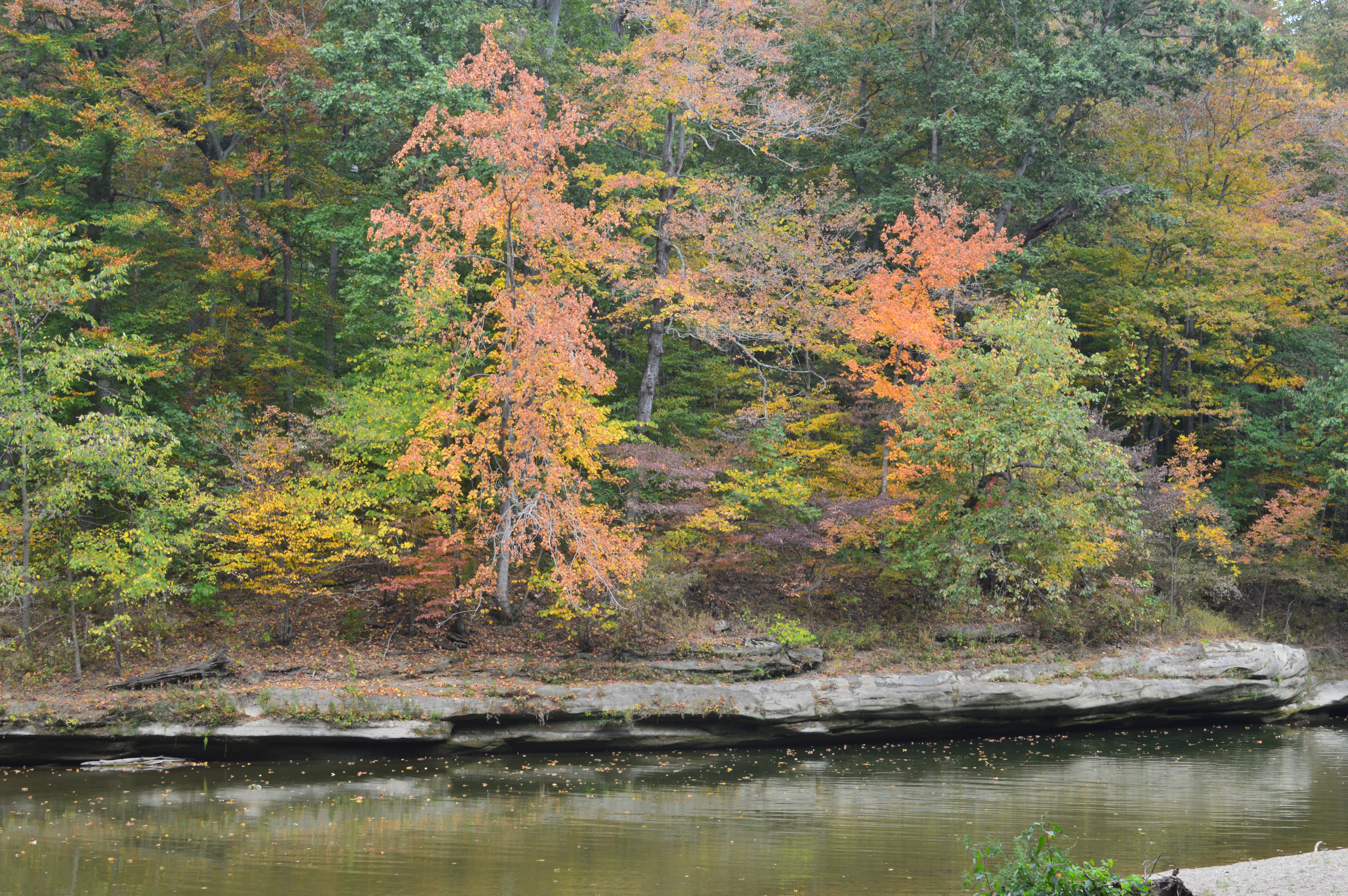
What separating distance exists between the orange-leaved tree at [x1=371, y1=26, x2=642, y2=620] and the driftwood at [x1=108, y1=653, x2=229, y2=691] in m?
4.02

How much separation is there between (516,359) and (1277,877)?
519 inches

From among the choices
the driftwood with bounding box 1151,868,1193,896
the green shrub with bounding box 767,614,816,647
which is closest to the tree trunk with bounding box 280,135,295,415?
the green shrub with bounding box 767,614,816,647

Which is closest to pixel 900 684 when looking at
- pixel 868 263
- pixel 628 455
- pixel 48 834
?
pixel 628 455

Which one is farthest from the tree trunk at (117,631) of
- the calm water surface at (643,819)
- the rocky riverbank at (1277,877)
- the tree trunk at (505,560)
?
the rocky riverbank at (1277,877)

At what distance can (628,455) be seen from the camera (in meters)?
18.8

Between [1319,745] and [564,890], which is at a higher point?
[564,890]

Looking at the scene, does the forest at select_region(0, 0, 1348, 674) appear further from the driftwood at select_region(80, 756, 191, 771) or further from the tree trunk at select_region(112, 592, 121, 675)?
the driftwood at select_region(80, 756, 191, 771)

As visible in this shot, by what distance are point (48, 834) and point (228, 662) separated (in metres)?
5.19

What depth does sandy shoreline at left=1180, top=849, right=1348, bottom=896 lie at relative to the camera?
7.64 meters

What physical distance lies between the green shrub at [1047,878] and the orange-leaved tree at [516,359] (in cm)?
1040

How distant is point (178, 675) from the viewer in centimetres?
1570

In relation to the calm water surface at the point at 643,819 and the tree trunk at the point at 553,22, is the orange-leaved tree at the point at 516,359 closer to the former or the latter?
the calm water surface at the point at 643,819

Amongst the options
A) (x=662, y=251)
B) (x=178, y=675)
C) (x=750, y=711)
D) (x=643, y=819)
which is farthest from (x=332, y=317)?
(x=643, y=819)

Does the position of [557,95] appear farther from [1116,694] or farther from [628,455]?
[1116,694]
